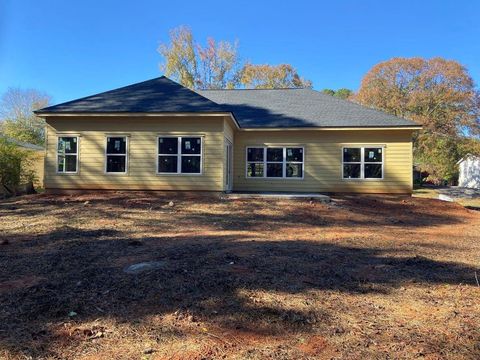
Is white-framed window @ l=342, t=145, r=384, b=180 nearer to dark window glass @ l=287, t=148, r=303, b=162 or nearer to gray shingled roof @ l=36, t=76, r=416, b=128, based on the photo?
gray shingled roof @ l=36, t=76, r=416, b=128

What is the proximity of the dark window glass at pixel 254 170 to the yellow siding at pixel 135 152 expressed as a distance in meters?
3.22

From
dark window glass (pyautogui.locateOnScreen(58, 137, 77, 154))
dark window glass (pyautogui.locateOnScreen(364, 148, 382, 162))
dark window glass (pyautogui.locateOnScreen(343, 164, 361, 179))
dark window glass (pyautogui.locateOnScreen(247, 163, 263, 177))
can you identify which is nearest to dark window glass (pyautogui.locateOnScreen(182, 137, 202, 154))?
dark window glass (pyautogui.locateOnScreen(247, 163, 263, 177))

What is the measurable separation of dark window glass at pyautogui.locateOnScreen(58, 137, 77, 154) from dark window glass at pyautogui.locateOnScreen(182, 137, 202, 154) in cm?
420

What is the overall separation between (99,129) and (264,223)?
833 centimetres

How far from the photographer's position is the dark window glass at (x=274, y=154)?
685 inches

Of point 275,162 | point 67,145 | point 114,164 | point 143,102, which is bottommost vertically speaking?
point 114,164

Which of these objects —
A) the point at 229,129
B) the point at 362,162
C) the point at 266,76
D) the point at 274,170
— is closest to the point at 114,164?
the point at 229,129

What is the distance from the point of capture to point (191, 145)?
48.2 ft

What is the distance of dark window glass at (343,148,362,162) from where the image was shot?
17.0 meters

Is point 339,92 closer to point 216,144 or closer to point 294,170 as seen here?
point 294,170

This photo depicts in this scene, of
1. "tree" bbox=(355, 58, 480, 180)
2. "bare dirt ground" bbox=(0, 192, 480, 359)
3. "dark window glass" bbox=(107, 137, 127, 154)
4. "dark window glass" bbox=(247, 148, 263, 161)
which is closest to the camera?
"bare dirt ground" bbox=(0, 192, 480, 359)

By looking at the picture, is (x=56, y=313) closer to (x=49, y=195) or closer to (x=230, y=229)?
(x=230, y=229)

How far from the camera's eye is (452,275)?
5402 mm

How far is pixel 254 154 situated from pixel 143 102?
17.2 ft
